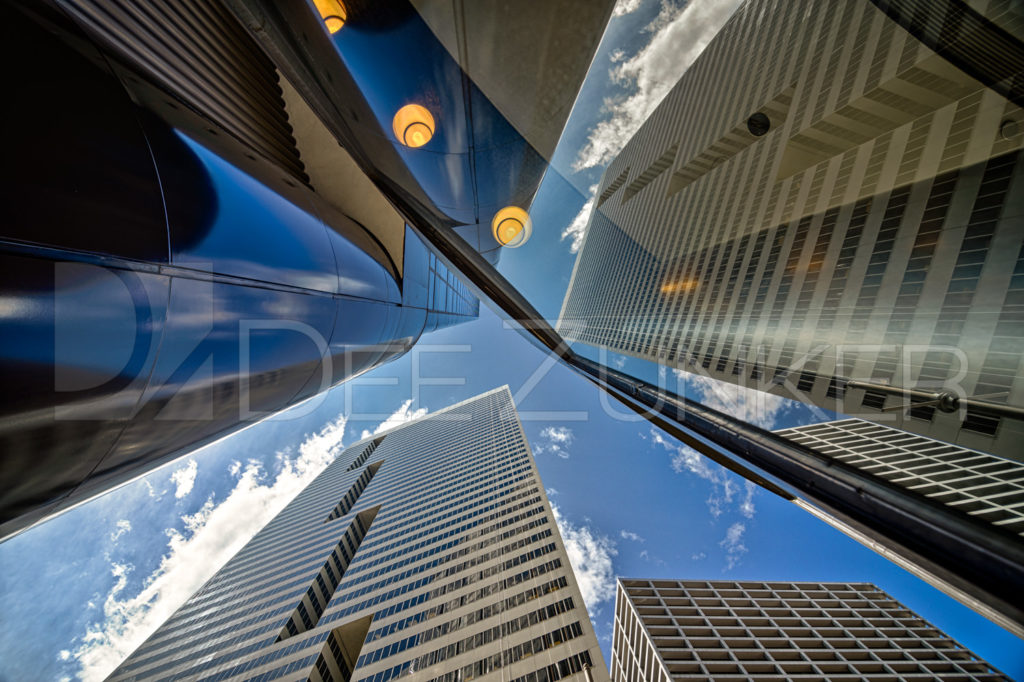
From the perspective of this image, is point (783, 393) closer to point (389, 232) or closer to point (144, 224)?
point (389, 232)

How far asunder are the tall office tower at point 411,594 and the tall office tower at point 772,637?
1215 inches

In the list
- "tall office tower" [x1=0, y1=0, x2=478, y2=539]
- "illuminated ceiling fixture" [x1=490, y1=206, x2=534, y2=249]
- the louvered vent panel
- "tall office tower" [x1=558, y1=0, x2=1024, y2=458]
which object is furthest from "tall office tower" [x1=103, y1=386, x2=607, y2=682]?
the louvered vent panel

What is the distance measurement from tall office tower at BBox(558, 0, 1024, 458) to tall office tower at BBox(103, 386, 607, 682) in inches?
1041

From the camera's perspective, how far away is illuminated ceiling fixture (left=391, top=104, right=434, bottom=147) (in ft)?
10.2

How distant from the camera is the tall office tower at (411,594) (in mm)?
26516

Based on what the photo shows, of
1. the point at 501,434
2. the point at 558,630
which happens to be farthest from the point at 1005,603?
the point at 501,434

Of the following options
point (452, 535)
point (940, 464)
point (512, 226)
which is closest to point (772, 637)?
point (940, 464)

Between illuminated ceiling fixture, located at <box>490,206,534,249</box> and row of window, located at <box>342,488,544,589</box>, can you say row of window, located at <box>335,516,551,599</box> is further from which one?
illuminated ceiling fixture, located at <box>490,206,534,249</box>

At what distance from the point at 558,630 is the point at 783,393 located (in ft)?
93.7

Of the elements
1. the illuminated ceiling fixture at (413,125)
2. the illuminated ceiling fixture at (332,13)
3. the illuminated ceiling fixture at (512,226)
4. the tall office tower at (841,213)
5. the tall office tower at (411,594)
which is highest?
the tall office tower at (841,213)

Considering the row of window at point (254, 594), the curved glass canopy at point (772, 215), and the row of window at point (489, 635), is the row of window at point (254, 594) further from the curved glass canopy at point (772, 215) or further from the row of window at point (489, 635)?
the curved glass canopy at point (772, 215)

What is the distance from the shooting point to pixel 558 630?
25.9m

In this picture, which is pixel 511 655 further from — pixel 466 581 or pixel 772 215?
pixel 772 215

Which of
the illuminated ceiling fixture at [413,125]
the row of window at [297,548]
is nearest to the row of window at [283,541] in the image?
the row of window at [297,548]
